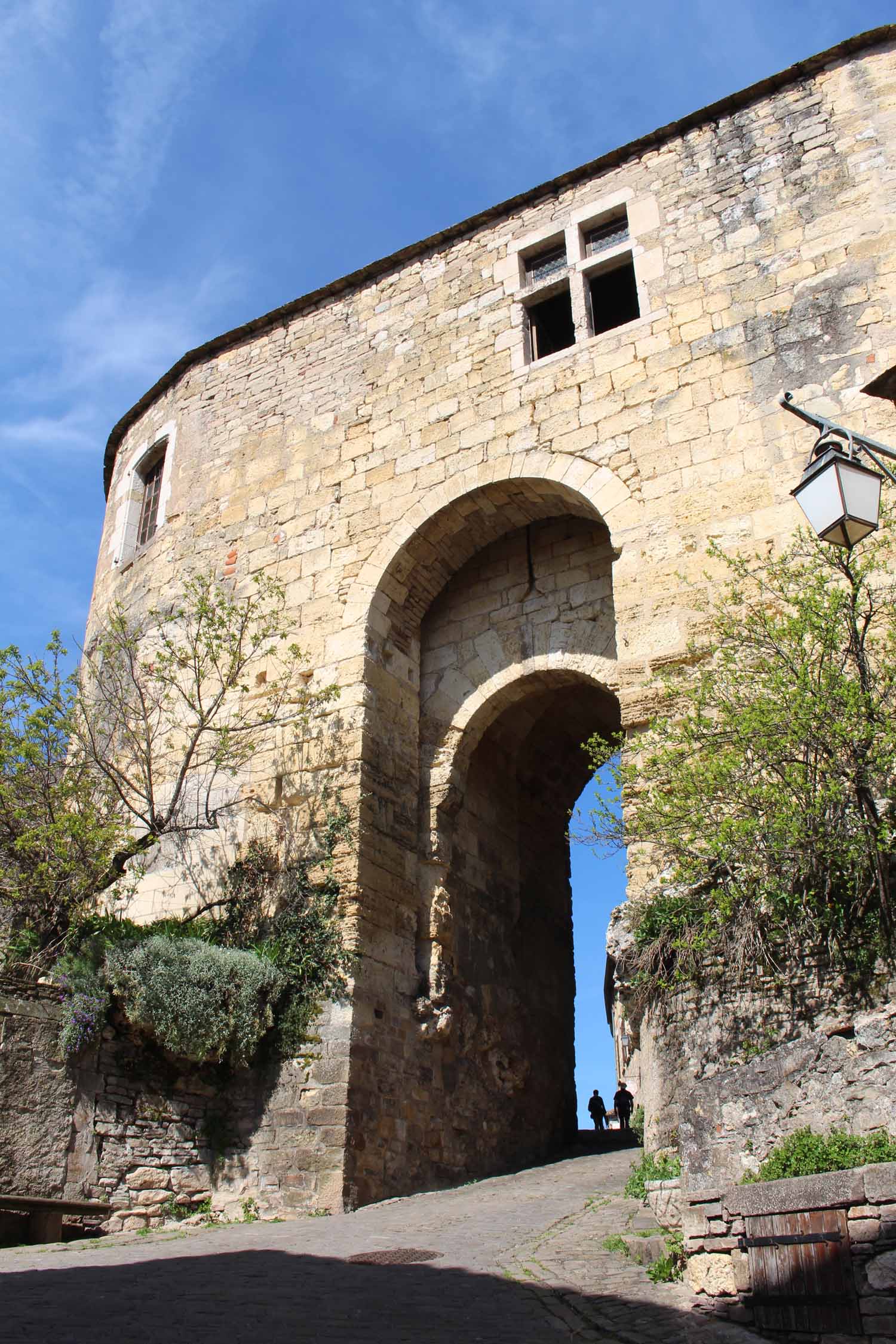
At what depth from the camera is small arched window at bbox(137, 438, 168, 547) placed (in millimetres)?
12914

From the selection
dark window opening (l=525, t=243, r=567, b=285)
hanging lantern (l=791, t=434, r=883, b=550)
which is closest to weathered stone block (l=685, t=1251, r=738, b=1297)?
hanging lantern (l=791, t=434, r=883, b=550)

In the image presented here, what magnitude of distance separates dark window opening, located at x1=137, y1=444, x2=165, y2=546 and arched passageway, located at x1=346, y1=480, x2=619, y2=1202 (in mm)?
4056

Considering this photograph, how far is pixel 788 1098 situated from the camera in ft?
16.4

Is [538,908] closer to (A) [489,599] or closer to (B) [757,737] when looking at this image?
(A) [489,599]

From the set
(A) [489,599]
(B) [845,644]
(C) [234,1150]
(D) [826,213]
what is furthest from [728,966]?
(D) [826,213]

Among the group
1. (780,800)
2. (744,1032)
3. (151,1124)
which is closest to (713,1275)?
(744,1032)

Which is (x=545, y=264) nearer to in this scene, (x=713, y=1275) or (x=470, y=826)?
(x=470, y=826)

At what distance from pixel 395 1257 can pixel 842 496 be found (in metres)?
4.60

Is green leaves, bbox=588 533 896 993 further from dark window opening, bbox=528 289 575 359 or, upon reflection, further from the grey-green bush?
dark window opening, bbox=528 289 575 359

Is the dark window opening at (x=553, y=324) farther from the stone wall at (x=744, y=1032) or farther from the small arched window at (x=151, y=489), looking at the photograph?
the stone wall at (x=744, y=1032)

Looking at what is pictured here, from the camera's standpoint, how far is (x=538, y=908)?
1153cm

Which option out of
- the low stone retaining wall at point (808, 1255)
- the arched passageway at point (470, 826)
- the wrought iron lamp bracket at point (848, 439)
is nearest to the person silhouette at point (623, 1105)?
the arched passageway at point (470, 826)

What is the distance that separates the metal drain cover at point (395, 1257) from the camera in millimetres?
5980

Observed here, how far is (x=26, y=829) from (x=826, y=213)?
803 centimetres
